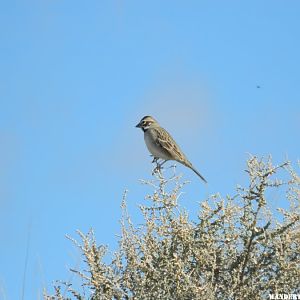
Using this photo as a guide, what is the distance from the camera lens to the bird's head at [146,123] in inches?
502

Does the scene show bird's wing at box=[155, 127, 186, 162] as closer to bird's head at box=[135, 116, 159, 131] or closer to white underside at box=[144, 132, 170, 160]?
white underside at box=[144, 132, 170, 160]

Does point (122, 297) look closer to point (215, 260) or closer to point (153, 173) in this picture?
point (215, 260)

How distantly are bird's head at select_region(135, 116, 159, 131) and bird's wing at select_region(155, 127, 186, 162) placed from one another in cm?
40

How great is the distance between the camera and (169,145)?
12078mm

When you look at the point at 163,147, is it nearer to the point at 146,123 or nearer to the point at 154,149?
the point at 154,149

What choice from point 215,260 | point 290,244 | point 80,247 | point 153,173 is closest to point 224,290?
point 215,260

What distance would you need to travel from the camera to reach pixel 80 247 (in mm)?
6766

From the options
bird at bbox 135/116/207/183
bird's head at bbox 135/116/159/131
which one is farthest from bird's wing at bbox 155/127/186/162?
bird's head at bbox 135/116/159/131

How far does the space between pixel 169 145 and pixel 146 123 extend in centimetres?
84

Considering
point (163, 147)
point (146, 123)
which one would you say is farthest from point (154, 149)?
point (146, 123)

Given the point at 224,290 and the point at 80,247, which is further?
the point at 80,247

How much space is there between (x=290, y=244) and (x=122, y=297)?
126 centimetres

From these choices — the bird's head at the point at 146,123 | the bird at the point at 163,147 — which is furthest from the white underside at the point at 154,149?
the bird's head at the point at 146,123

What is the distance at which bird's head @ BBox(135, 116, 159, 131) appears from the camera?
41.8 feet
